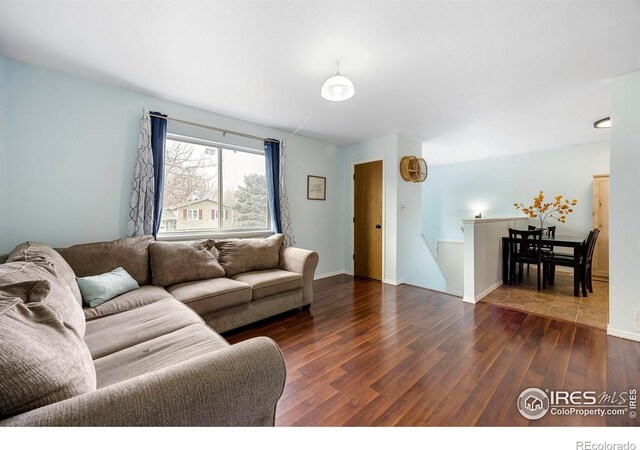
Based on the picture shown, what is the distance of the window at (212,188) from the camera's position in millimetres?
2977

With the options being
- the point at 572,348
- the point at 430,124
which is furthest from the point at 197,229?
the point at 572,348

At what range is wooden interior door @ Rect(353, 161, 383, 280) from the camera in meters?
4.18

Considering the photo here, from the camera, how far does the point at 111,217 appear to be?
8.38 feet

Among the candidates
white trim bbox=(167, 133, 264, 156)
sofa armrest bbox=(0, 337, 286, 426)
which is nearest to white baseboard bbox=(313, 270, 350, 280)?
white trim bbox=(167, 133, 264, 156)

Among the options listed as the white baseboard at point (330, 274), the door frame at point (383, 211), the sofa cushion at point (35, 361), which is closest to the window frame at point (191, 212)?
the white baseboard at point (330, 274)

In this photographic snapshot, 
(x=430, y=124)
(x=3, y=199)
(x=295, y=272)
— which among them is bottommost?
(x=295, y=272)

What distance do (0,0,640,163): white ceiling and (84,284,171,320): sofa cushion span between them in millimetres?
1921

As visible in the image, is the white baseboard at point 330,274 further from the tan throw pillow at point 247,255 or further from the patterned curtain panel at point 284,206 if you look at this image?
the tan throw pillow at point 247,255

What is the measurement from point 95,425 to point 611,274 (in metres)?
3.63

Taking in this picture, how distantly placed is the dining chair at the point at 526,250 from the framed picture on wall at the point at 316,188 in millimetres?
2964

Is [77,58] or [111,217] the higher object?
[77,58]

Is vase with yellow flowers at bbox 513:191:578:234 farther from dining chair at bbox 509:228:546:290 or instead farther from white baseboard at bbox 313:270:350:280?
white baseboard at bbox 313:270:350:280

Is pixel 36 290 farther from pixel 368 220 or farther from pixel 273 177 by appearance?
pixel 368 220

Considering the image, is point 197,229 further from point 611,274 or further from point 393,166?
point 611,274
